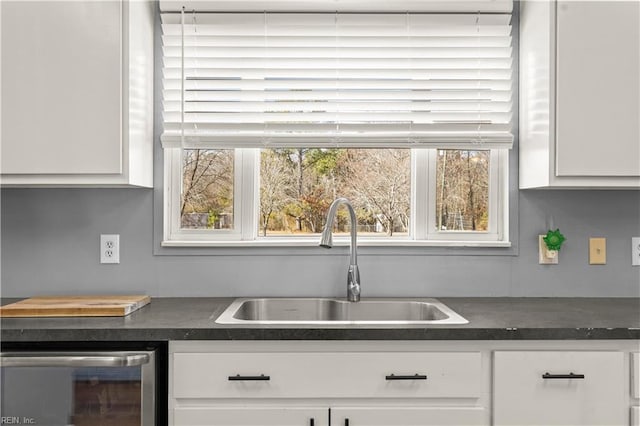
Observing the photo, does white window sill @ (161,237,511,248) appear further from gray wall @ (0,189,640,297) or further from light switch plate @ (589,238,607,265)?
light switch plate @ (589,238,607,265)

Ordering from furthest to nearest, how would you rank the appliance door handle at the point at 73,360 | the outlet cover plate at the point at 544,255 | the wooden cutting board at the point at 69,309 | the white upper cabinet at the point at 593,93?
the outlet cover plate at the point at 544,255, the white upper cabinet at the point at 593,93, the wooden cutting board at the point at 69,309, the appliance door handle at the point at 73,360

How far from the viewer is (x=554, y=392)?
59.7 inches

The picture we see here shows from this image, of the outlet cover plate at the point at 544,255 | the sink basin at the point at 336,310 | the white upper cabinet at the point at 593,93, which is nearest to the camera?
the white upper cabinet at the point at 593,93

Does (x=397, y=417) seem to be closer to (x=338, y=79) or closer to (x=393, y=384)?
(x=393, y=384)

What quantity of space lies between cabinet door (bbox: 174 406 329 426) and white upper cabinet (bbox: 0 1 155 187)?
2.77 feet

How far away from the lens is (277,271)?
2.11 m

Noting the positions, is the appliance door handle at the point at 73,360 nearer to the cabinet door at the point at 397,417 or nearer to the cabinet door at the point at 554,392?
the cabinet door at the point at 397,417

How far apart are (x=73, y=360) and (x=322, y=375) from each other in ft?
2.36

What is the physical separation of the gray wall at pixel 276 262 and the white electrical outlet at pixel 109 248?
0.08ft

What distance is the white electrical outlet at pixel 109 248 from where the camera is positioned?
2.09 metres

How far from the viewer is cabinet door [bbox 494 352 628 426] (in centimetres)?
152

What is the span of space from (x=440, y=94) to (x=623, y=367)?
3.87ft

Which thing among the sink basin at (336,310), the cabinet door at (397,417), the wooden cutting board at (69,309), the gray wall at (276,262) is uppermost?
the gray wall at (276,262)

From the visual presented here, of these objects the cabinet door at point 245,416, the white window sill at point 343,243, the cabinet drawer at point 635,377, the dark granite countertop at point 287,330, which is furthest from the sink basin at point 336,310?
the cabinet drawer at point 635,377
